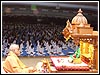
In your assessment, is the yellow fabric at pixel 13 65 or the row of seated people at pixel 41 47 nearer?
the yellow fabric at pixel 13 65

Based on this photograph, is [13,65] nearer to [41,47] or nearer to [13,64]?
[13,64]

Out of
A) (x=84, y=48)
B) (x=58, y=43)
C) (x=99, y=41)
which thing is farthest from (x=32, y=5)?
(x=58, y=43)

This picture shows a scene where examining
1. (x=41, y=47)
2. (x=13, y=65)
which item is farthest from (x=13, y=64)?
(x=41, y=47)

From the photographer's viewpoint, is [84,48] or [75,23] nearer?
[75,23]

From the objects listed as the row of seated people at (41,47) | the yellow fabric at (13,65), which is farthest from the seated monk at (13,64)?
the row of seated people at (41,47)

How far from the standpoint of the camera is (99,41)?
12.7ft

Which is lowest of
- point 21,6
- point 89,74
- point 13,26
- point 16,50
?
point 89,74

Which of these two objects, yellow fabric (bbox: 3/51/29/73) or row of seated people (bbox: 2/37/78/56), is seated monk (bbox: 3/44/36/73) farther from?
row of seated people (bbox: 2/37/78/56)

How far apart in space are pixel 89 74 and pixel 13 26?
114 inches

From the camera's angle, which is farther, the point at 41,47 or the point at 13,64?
the point at 41,47

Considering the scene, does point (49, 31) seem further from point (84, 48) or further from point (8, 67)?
point (8, 67)

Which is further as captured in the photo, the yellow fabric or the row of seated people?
the row of seated people

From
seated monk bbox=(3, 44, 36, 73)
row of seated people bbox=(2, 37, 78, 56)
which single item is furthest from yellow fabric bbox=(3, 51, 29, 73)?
row of seated people bbox=(2, 37, 78, 56)

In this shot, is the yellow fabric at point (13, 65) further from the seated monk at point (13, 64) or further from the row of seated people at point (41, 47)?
the row of seated people at point (41, 47)
